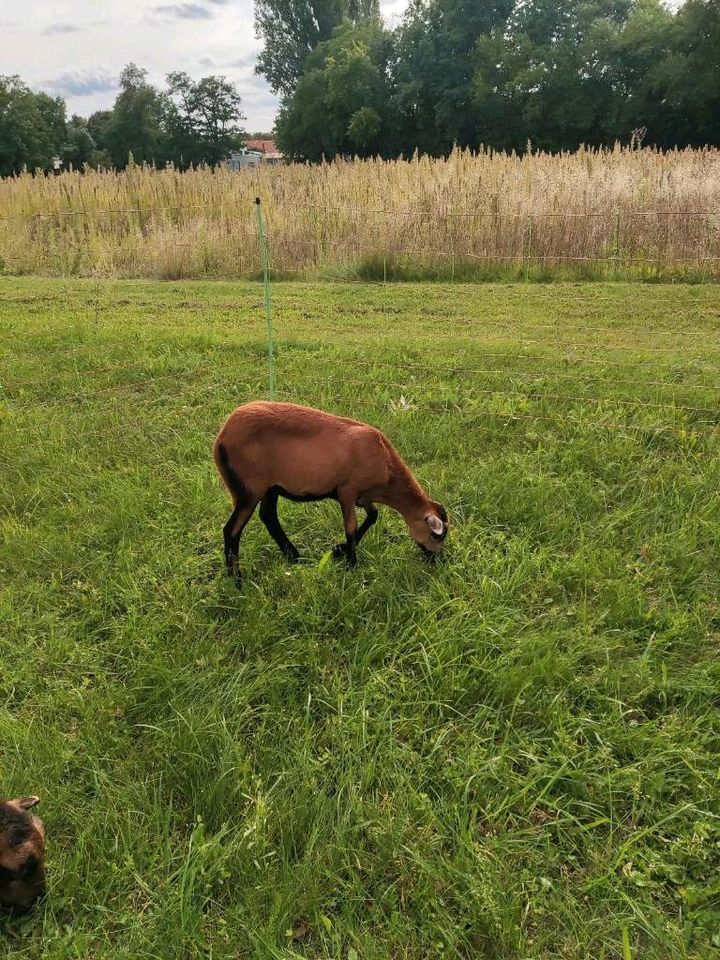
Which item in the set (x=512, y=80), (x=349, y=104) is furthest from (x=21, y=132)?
(x=512, y=80)

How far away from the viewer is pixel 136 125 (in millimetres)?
52469

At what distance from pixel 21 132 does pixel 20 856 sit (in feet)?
180

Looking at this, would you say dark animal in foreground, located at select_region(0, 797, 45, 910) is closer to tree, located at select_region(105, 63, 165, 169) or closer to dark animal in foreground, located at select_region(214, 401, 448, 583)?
dark animal in foreground, located at select_region(214, 401, 448, 583)

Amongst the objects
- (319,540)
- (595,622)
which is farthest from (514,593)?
(319,540)

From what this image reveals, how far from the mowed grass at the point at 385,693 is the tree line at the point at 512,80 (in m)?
29.4

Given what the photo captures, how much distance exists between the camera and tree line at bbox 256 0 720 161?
28.5 meters

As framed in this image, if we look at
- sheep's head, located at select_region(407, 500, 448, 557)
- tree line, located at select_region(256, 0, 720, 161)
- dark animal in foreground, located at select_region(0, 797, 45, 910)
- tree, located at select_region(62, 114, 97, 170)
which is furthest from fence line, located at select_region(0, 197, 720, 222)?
tree, located at select_region(62, 114, 97, 170)

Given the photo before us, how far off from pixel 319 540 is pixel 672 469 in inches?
84.9

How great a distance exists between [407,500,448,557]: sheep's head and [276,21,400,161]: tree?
3884 cm

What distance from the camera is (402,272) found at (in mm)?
10453

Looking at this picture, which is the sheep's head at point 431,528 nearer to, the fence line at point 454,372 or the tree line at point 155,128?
the fence line at point 454,372

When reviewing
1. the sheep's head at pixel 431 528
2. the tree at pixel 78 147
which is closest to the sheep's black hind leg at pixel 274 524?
the sheep's head at pixel 431 528

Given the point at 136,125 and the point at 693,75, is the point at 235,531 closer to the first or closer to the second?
the point at 693,75

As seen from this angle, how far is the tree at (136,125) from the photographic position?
5209 centimetres
